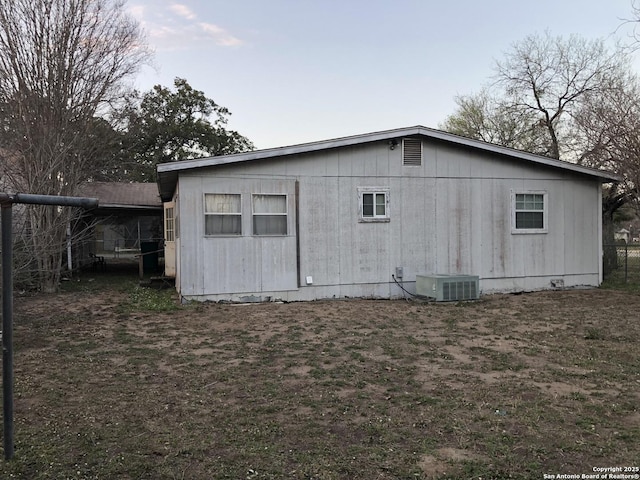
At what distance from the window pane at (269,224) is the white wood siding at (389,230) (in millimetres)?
157

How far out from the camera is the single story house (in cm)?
905

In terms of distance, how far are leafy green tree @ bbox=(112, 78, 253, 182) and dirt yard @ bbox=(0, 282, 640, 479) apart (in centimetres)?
2181

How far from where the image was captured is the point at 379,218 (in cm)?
989

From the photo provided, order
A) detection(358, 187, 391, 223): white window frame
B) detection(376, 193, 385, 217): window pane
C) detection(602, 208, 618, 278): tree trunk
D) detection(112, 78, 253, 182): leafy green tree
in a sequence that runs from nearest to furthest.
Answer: detection(358, 187, 391, 223): white window frame < detection(376, 193, 385, 217): window pane < detection(602, 208, 618, 278): tree trunk < detection(112, 78, 253, 182): leafy green tree

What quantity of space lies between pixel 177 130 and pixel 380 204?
70.2 ft

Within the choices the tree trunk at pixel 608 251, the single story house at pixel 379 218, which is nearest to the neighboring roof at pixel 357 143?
the single story house at pixel 379 218

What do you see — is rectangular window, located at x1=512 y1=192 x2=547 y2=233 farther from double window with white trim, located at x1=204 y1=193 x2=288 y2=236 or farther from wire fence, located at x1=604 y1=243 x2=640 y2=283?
double window with white trim, located at x1=204 y1=193 x2=288 y2=236

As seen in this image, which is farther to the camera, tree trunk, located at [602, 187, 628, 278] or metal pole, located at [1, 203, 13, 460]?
tree trunk, located at [602, 187, 628, 278]

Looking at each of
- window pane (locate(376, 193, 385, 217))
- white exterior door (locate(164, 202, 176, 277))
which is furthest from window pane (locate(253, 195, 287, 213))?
white exterior door (locate(164, 202, 176, 277))

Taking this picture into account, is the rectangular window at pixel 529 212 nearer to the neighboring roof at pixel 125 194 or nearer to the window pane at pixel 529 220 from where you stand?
the window pane at pixel 529 220

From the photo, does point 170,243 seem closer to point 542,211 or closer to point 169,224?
point 169,224

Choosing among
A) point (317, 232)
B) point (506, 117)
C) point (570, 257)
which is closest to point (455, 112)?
point (506, 117)

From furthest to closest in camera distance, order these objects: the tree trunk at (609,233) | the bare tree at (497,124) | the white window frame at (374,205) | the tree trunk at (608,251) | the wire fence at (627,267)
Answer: the bare tree at (497,124)
the tree trunk at (609,233)
the tree trunk at (608,251)
the wire fence at (627,267)
the white window frame at (374,205)

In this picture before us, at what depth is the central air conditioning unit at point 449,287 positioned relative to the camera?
932cm
